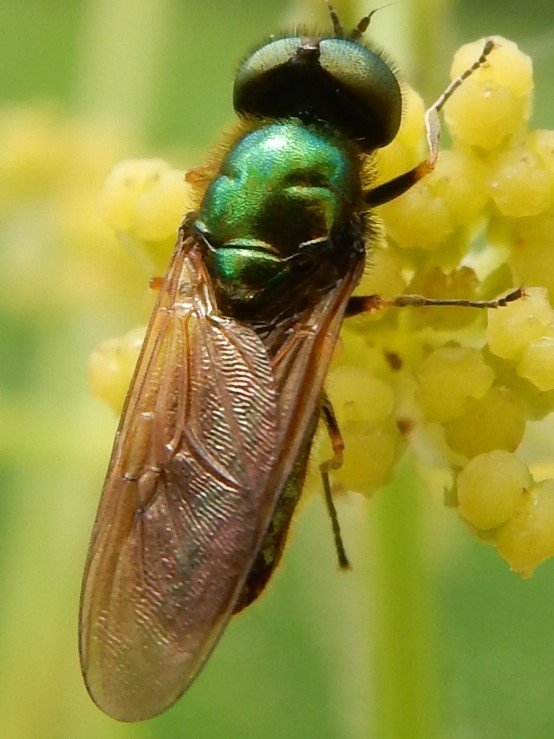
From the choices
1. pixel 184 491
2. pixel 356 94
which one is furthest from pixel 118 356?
pixel 356 94

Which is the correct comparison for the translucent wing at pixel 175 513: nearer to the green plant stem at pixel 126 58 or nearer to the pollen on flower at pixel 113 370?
the pollen on flower at pixel 113 370

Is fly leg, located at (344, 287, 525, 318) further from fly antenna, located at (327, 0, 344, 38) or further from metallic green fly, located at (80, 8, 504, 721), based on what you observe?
fly antenna, located at (327, 0, 344, 38)

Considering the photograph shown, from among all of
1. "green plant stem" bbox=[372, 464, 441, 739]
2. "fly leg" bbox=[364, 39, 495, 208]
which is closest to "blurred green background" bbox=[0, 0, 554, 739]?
"green plant stem" bbox=[372, 464, 441, 739]

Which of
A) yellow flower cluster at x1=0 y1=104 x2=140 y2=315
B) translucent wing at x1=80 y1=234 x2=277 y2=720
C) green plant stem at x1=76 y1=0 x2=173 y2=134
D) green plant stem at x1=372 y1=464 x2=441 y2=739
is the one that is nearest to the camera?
translucent wing at x1=80 y1=234 x2=277 y2=720

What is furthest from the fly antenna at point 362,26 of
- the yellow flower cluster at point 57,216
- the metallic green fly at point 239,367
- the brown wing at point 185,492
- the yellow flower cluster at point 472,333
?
the yellow flower cluster at point 57,216

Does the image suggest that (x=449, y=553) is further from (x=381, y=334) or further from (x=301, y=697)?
(x=381, y=334)

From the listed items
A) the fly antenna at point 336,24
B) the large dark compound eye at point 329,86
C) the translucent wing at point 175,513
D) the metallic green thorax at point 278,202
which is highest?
the fly antenna at point 336,24
